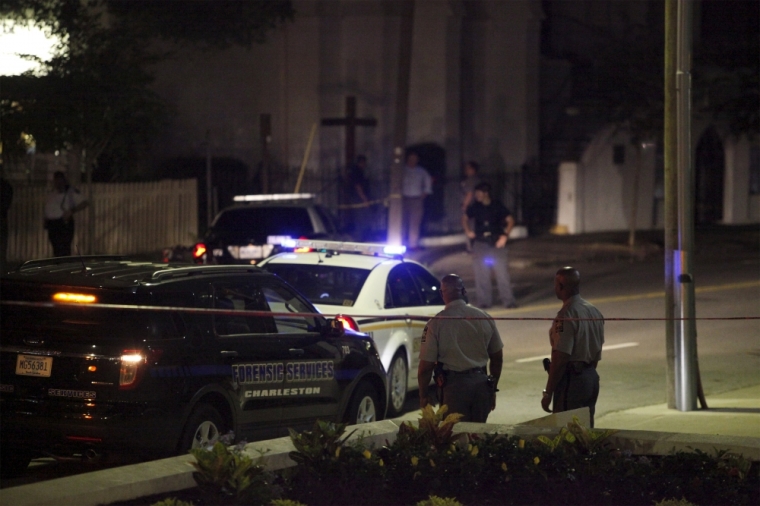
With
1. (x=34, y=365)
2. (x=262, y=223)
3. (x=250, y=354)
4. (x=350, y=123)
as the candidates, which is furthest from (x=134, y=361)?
(x=350, y=123)

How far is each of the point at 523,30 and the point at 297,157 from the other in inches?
286

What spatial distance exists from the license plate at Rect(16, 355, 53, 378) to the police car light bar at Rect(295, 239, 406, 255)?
4.26 m

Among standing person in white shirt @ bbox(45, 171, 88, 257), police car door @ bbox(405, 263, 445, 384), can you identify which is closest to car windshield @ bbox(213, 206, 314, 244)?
standing person in white shirt @ bbox(45, 171, 88, 257)

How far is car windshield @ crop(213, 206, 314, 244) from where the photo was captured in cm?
1625

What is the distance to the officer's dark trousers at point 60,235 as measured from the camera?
17641mm

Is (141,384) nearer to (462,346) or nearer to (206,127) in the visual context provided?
(462,346)

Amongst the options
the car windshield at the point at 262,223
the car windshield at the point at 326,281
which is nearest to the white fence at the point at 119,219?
the car windshield at the point at 262,223

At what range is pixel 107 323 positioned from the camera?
24.4 ft

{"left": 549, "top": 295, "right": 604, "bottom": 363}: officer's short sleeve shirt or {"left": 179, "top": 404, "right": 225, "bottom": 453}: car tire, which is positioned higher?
{"left": 549, "top": 295, "right": 604, "bottom": 363}: officer's short sleeve shirt

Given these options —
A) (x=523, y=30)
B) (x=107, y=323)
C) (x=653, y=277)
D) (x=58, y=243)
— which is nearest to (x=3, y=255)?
(x=58, y=243)

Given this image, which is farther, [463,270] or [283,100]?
[283,100]

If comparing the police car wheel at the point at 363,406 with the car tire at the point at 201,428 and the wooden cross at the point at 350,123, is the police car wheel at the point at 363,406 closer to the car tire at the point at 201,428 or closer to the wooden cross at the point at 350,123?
the car tire at the point at 201,428

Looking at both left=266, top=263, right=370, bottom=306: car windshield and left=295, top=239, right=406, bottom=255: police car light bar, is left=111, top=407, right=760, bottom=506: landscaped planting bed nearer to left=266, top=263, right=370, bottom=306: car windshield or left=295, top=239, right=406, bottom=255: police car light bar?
left=266, top=263, right=370, bottom=306: car windshield

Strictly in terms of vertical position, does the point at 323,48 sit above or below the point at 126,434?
above
